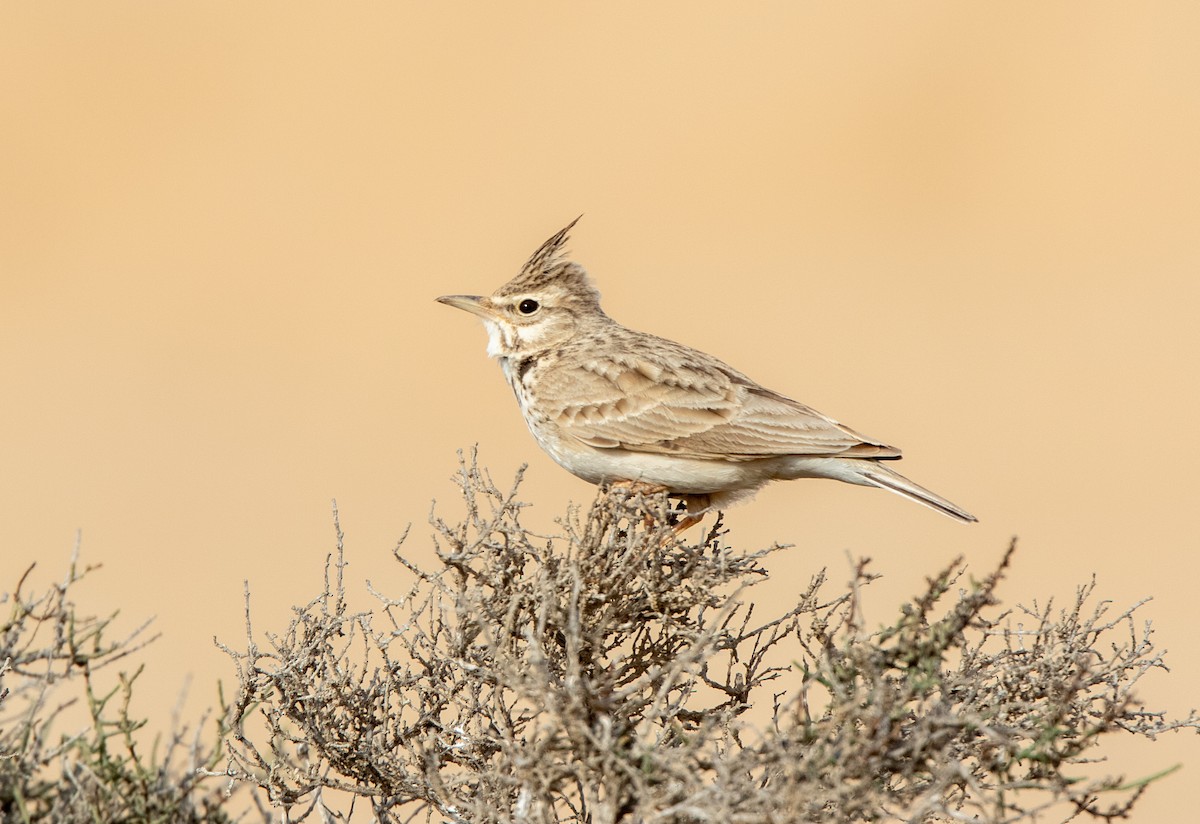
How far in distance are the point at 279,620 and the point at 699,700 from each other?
5.01 meters

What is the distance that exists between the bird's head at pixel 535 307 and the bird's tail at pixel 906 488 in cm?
175

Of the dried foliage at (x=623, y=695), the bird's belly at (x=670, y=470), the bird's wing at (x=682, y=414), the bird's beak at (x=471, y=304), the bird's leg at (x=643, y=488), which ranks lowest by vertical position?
the dried foliage at (x=623, y=695)

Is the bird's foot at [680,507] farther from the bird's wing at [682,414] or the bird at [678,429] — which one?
the bird's wing at [682,414]

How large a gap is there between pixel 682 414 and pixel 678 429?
0.33 ft

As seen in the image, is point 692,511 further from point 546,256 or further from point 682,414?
point 546,256

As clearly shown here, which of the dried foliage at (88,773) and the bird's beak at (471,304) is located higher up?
the bird's beak at (471,304)

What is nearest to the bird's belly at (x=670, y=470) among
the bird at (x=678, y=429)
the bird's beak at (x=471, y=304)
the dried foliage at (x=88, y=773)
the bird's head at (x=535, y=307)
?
the bird at (x=678, y=429)

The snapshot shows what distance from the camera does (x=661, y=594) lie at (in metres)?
4.29

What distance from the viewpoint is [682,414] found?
5.89m

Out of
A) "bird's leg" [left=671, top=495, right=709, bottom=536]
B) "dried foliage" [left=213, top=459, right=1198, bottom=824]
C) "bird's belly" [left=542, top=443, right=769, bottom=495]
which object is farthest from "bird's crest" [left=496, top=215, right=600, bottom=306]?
"dried foliage" [left=213, top=459, right=1198, bottom=824]

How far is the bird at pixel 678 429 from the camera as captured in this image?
5613 mm

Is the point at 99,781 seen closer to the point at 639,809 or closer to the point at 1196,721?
the point at 639,809

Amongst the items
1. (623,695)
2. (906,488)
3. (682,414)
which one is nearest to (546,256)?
(682,414)

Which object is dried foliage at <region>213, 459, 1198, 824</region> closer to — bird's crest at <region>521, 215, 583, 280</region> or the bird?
the bird
